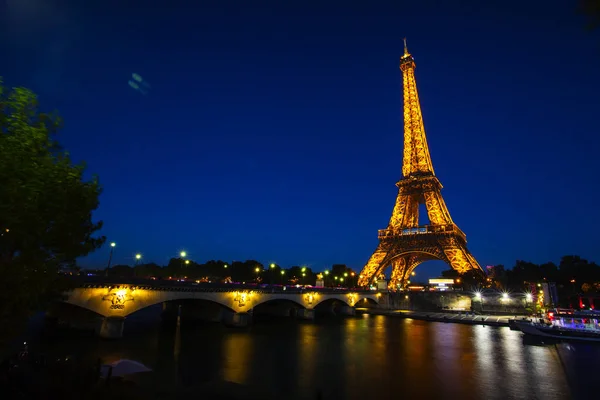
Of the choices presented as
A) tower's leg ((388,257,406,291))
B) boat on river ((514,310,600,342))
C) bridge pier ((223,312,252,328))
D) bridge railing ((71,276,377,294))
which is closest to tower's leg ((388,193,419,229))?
tower's leg ((388,257,406,291))

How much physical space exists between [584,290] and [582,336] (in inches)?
2883

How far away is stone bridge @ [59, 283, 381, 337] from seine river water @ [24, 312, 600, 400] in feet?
9.66

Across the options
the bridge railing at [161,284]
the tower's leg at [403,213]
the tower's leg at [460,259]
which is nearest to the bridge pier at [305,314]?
the bridge railing at [161,284]

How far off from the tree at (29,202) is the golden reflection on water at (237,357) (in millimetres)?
14679

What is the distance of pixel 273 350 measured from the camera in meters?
32.0

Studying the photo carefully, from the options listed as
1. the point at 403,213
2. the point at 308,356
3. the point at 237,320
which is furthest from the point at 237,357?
the point at 403,213

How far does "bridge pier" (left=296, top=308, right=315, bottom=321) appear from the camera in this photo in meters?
63.7

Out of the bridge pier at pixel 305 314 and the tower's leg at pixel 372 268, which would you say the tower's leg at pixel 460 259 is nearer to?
the tower's leg at pixel 372 268

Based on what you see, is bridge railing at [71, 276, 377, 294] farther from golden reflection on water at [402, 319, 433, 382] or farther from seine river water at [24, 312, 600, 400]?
golden reflection on water at [402, 319, 433, 382]

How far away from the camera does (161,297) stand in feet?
Result: 119

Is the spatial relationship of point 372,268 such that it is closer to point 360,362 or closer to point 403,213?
point 403,213

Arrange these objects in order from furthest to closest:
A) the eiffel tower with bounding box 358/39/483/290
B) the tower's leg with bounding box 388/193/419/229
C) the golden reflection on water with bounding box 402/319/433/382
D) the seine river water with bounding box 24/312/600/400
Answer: the tower's leg with bounding box 388/193/419/229, the eiffel tower with bounding box 358/39/483/290, the golden reflection on water with bounding box 402/319/433/382, the seine river water with bounding box 24/312/600/400

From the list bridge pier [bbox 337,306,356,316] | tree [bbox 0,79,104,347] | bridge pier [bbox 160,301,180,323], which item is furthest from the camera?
bridge pier [bbox 337,306,356,316]

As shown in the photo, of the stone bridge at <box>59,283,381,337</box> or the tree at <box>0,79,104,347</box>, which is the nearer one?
the tree at <box>0,79,104,347</box>
